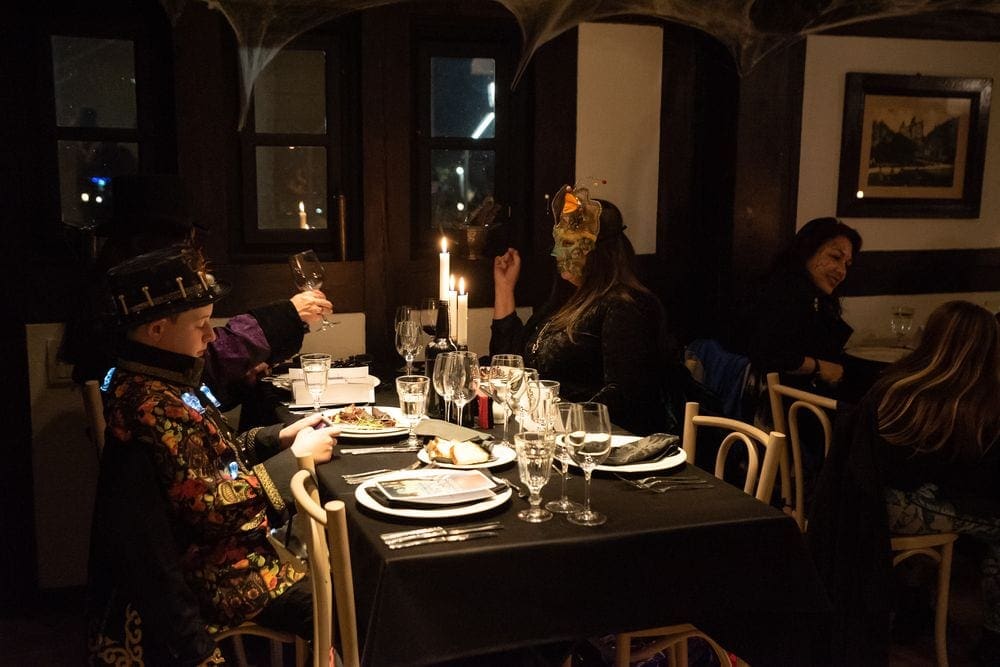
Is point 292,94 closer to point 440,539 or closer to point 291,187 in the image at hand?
point 291,187

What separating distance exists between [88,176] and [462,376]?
191cm

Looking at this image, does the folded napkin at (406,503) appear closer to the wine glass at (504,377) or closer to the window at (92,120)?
the wine glass at (504,377)

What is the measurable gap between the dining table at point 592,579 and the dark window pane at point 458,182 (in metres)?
2.07

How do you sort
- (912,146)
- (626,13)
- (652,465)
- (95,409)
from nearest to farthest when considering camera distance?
(652,465)
(95,409)
(626,13)
(912,146)

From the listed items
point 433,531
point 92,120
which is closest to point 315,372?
point 433,531

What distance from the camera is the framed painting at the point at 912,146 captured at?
424cm

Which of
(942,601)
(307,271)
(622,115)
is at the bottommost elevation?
(942,601)

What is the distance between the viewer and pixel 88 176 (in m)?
3.40

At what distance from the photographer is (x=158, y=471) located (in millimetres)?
1802

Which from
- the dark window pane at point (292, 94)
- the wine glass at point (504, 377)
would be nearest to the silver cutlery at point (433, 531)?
the wine glass at point (504, 377)

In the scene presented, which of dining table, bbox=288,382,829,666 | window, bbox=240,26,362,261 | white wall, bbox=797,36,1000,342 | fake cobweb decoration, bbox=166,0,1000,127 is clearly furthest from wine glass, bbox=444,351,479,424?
white wall, bbox=797,36,1000,342

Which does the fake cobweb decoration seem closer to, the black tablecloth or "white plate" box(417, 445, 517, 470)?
"white plate" box(417, 445, 517, 470)

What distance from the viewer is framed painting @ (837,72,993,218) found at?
4238 mm

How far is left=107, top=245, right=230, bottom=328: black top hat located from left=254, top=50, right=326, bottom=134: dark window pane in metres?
1.83
